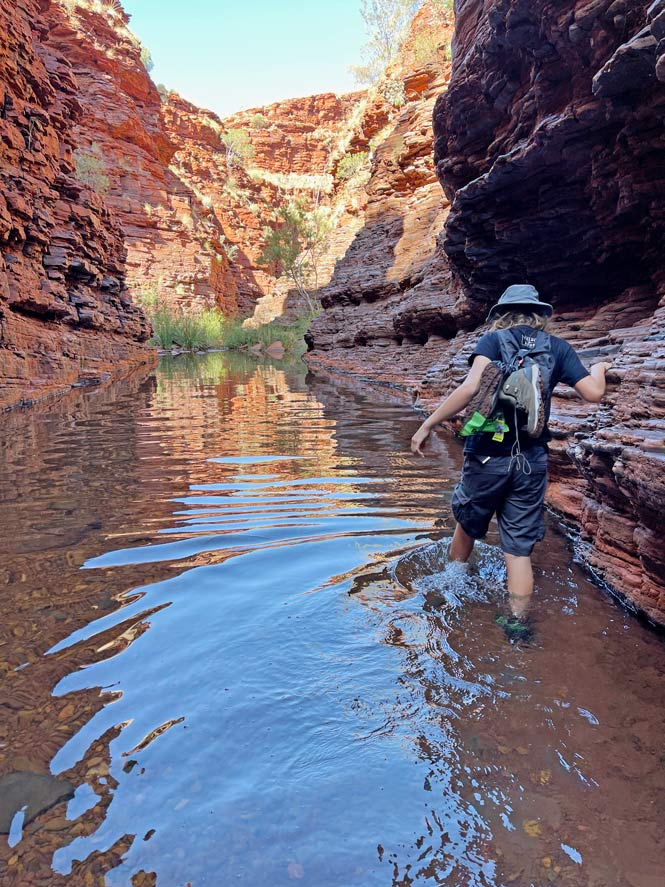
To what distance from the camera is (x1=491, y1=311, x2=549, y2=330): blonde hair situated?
2986 millimetres

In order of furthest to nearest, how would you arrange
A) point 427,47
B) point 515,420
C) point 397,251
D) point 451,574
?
point 427,47, point 397,251, point 451,574, point 515,420

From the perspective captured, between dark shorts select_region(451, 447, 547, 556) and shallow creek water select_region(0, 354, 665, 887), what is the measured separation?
389 mm

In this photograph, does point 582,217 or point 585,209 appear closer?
point 585,209

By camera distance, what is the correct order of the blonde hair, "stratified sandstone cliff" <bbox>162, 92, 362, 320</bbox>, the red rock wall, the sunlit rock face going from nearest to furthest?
Result: the blonde hair → the sunlit rock face → the red rock wall → "stratified sandstone cliff" <bbox>162, 92, 362, 320</bbox>

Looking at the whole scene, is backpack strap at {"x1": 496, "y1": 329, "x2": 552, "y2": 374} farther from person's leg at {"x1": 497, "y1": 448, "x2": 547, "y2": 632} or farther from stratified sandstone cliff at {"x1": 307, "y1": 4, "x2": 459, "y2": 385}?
stratified sandstone cliff at {"x1": 307, "y1": 4, "x2": 459, "y2": 385}

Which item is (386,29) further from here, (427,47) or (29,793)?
(29,793)

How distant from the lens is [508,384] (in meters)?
2.75

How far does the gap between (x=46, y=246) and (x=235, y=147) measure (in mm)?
55400

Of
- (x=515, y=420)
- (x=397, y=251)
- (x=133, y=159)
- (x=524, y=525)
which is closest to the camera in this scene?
(x=515, y=420)

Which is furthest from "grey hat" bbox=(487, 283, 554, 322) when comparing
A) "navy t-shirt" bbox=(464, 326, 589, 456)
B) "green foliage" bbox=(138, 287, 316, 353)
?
"green foliage" bbox=(138, 287, 316, 353)

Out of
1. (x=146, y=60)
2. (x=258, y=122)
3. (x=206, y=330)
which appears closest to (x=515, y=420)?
(x=206, y=330)

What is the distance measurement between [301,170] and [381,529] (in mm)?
76351

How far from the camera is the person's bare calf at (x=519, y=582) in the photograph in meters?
2.88

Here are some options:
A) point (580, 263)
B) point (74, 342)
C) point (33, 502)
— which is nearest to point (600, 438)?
point (33, 502)
